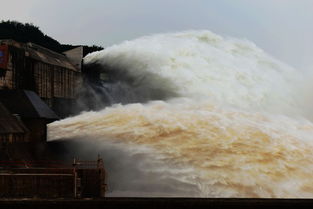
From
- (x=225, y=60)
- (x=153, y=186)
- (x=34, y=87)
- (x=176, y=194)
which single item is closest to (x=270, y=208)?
(x=176, y=194)

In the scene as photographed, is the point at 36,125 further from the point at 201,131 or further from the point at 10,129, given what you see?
the point at 201,131

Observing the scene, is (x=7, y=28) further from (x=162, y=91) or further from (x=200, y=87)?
(x=200, y=87)

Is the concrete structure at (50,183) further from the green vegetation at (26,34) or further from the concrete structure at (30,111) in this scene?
the green vegetation at (26,34)

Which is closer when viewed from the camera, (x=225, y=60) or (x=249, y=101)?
(x=249, y=101)

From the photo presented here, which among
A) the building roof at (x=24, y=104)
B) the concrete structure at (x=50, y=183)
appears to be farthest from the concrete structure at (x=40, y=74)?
the concrete structure at (x=50, y=183)

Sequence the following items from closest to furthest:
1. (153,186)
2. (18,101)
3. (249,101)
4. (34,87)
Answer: (153,186) < (18,101) < (34,87) < (249,101)

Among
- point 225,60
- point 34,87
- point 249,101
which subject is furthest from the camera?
point 225,60

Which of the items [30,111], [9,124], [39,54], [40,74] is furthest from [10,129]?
[39,54]

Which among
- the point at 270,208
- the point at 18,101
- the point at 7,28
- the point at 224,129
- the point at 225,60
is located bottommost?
the point at 270,208
